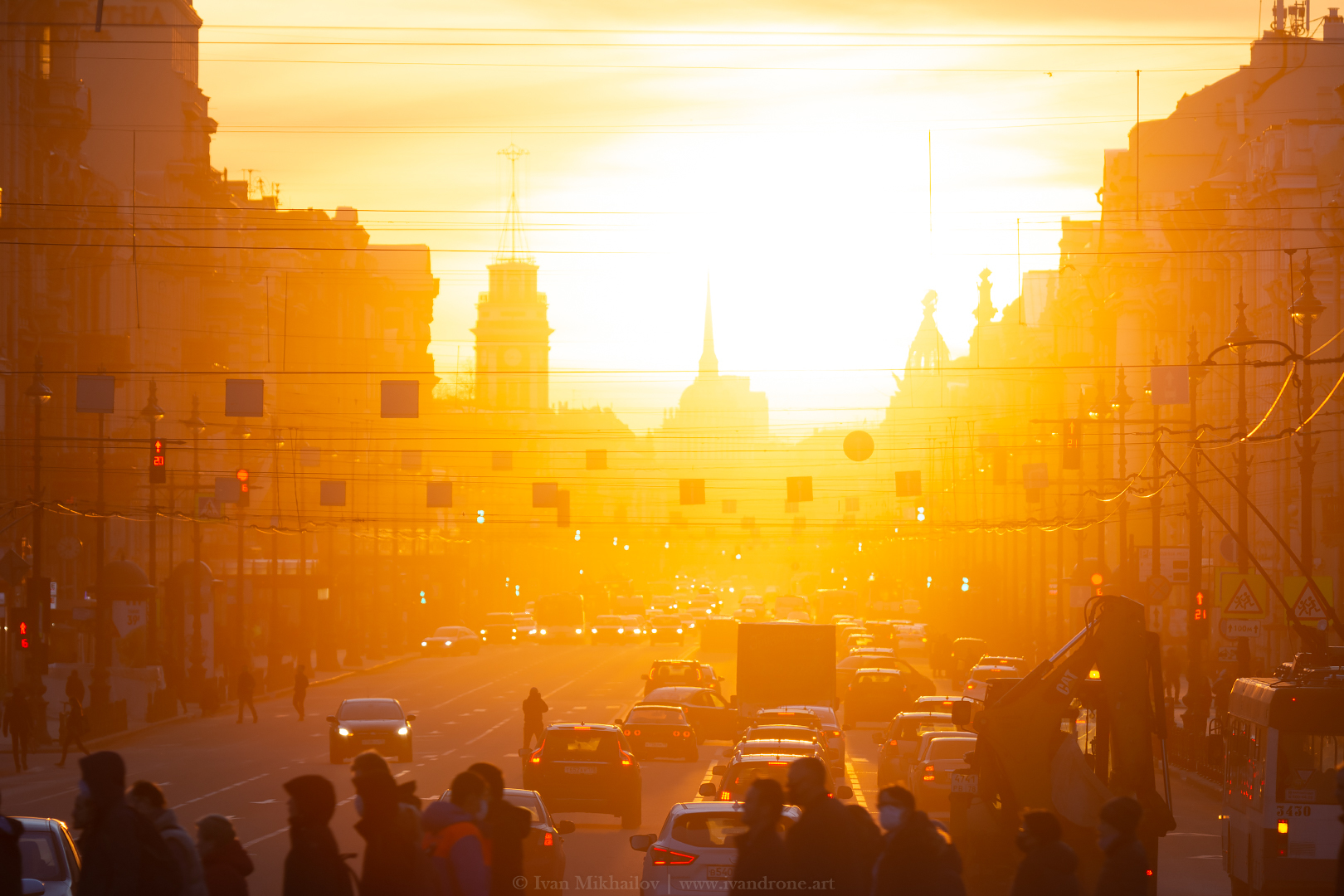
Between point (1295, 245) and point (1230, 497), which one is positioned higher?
point (1295, 245)

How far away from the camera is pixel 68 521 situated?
211 feet

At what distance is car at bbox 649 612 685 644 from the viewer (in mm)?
96500

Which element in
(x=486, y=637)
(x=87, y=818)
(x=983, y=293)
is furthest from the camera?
(x=983, y=293)

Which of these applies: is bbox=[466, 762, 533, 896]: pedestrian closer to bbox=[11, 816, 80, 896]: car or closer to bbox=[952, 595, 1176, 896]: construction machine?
bbox=[11, 816, 80, 896]: car

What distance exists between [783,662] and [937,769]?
1688cm

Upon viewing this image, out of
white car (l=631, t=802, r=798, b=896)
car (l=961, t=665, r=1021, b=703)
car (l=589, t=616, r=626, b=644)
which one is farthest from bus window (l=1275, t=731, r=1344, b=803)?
car (l=589, t=616, r=626, b=644)

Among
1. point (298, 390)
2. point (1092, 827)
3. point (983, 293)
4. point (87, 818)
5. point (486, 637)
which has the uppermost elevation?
point (983, 293)

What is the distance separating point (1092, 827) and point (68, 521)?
180ft

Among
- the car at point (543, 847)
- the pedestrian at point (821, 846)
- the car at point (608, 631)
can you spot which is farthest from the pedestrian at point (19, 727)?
the car at point (608, 631)

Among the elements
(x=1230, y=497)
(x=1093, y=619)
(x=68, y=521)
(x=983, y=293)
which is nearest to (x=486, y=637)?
(x=68, y=521)

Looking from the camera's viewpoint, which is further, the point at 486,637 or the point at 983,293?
the point at 983,293

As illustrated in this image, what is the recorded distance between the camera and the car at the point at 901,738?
98.6ft

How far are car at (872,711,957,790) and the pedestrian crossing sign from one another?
6624mm

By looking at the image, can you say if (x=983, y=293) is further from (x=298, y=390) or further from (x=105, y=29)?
(x=105, y=29)
